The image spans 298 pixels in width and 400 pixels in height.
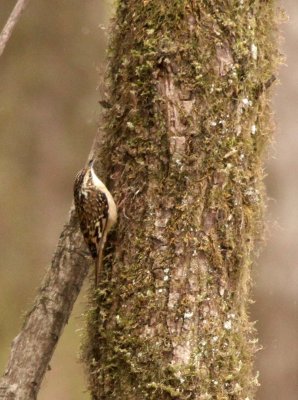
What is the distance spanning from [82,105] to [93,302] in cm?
694

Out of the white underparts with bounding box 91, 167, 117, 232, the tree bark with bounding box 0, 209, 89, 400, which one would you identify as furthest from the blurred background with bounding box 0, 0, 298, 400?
the white underparts with bounding box 91, 167, 117, 232

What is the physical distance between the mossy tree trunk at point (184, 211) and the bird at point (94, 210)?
2.3 inches

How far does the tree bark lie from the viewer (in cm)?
499

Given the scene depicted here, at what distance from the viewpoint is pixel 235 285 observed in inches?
173

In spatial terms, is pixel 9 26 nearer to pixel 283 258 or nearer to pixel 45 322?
pixel 45 322

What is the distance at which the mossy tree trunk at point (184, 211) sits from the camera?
4242mm

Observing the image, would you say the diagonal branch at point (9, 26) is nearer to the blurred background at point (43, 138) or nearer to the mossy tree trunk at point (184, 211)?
the mossy tree trunk at point (184, 211)

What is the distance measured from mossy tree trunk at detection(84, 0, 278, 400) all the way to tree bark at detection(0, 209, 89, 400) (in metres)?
0.52

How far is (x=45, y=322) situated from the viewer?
5.07 m

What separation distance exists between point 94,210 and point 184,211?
2.54 ft

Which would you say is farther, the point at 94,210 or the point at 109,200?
the point at 94,210

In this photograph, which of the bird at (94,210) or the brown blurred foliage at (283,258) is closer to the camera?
the bird at (94,210)

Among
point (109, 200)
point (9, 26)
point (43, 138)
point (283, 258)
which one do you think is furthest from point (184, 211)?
point (43, 138)

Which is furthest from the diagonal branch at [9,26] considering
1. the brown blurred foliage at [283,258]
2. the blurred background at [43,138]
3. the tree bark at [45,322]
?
the blurred background at [43,138]
